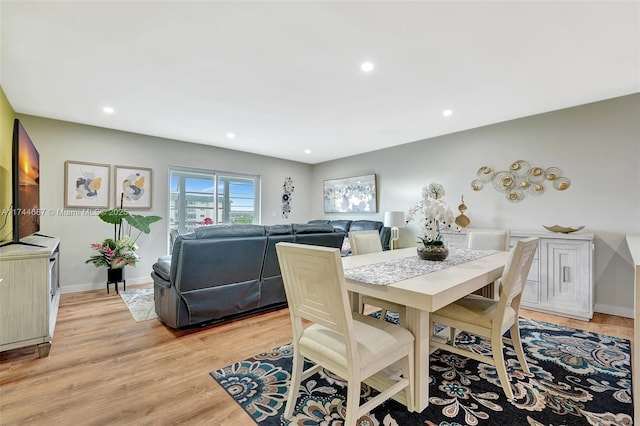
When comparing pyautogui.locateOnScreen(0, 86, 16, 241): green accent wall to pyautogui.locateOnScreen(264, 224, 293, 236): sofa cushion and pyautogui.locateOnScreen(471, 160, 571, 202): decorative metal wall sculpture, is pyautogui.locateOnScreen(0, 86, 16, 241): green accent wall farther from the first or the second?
pyautogui.locateOnScreen(471, 160, 571, 202): decorative metal wall sculpture

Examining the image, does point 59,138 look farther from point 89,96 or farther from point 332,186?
point 332,186

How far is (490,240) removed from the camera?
9.16ft

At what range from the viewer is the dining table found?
4.26 feet

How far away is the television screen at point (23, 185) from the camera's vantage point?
2.13m

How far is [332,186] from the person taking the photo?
6434 millimetres

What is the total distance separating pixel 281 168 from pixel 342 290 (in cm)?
551

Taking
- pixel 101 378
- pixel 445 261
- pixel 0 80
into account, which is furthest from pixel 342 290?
pixel 0 80

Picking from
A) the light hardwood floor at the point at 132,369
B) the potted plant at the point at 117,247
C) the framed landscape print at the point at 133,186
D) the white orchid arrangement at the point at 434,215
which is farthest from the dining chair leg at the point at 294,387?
the framed landscape print at the point at 133,186

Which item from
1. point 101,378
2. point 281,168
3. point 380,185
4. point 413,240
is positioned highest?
point 281,168

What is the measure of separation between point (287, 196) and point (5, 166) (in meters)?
4.44

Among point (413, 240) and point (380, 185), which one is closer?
point (413, 240)

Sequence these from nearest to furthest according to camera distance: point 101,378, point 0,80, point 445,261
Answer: point 101,378
point 445,261
point 0,80

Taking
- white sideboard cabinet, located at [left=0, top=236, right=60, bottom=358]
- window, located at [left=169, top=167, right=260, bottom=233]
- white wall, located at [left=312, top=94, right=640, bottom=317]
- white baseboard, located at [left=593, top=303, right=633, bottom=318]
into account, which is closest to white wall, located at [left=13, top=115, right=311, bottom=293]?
window, located at [left=169, top=167, right=260, bottom=233]

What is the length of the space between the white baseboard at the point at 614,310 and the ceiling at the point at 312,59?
91.9 inches
